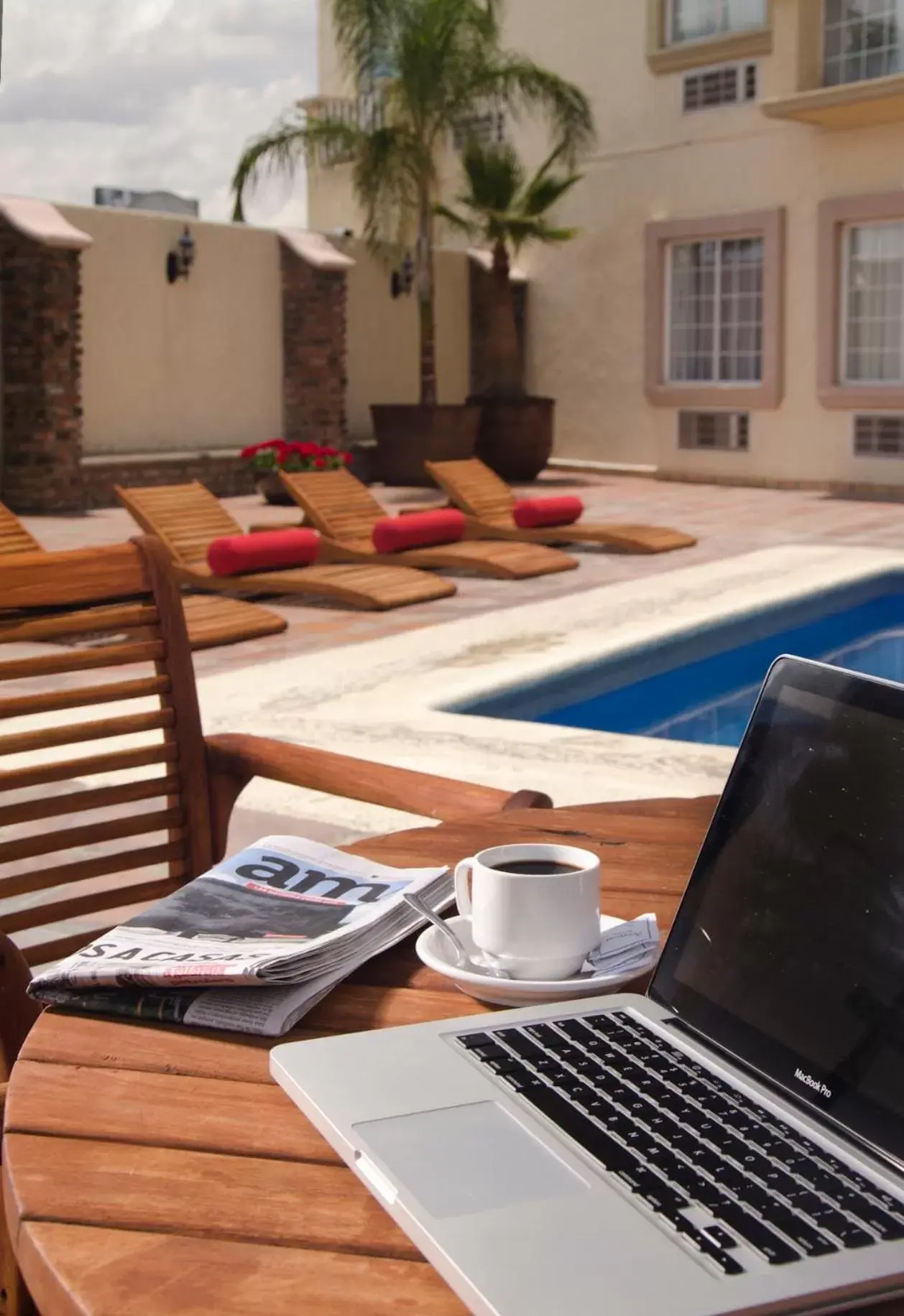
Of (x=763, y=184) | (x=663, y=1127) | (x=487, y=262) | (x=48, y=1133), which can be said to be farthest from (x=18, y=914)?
(x=487, y=262)

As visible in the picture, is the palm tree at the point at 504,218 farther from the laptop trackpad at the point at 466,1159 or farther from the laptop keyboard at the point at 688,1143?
Result: the laptop trackpad at the point at 466,1159

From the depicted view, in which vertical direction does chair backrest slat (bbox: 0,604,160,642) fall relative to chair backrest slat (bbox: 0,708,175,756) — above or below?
above

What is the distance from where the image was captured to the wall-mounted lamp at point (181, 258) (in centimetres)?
1495

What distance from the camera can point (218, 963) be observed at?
137 centimetres

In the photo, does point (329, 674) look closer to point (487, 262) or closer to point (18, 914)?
point (18, 914)

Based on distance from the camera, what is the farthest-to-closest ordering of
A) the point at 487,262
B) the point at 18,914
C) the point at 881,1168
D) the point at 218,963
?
1. the point at 487,262
2. the point at 18,914
3. the point at 218,963
4. the point at 881,1168

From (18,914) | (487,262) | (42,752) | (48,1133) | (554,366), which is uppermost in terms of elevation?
(487,262)

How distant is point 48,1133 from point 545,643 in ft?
20.2

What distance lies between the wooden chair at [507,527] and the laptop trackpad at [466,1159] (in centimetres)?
965

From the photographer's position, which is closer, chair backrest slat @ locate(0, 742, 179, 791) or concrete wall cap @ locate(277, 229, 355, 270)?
chair backrest slat @ locate(0, 742, 179, 791)

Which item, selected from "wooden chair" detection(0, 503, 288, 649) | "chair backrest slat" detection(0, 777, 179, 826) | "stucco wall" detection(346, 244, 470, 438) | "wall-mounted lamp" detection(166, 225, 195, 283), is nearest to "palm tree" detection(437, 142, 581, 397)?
"stucco wall" detection(346, 244, 470, 438)

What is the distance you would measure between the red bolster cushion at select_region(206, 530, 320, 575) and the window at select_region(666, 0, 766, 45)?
33.1 ft

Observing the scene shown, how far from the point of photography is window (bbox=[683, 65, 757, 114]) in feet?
54.5

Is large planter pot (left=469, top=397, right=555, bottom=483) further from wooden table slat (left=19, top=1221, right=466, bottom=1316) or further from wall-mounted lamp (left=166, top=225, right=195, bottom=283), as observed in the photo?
wooden table slat (left=19, top=1221, right=466, bottom=1316)
